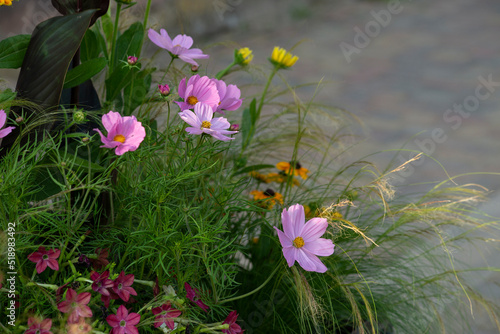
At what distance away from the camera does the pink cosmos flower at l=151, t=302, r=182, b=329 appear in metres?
0.54

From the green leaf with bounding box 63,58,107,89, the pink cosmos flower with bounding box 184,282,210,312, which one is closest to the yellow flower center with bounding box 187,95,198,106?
the green leaf with bounding box 63,58,107,89

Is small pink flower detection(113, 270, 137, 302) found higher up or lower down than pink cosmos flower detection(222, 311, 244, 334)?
higher up

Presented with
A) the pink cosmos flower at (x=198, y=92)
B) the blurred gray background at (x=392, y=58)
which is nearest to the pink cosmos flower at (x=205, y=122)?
the pink cosmos flower at (x=198, y=92)

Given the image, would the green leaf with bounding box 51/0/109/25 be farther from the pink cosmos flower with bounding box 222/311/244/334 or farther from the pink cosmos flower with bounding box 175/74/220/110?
the pink cosmos flower with bounding box 222/311/244/334

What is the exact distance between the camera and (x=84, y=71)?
2.19 ft

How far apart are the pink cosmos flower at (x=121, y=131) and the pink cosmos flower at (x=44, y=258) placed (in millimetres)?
125

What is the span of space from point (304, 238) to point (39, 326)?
11.2 inches

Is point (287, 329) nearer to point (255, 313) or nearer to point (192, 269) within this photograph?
point (255, 313)

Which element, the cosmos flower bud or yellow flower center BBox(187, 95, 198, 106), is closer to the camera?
yellow flower center BBox(187, 95, 198, 106)

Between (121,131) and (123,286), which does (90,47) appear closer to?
(121,131)

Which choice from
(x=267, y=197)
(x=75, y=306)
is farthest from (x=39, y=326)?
(x=267, y=197)

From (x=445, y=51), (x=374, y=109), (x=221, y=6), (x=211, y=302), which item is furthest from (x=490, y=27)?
(x=211, y=302)

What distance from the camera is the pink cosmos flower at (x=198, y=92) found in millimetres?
636

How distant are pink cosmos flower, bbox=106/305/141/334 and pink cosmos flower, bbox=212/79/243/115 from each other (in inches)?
10.8
